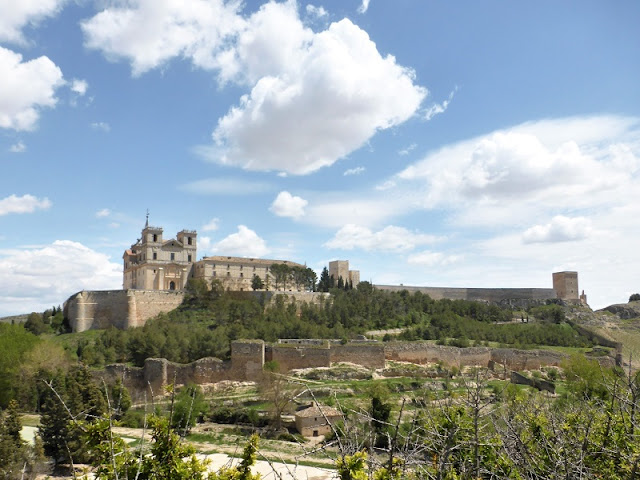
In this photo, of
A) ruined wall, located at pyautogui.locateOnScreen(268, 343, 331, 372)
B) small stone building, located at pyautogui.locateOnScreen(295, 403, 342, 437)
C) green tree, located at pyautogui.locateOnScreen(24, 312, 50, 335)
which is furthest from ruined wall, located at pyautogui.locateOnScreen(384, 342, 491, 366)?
green tree, located at pyautogui.locateOnScreen(24, 312, 50, 335)

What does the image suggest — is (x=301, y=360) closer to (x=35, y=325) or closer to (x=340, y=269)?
(x=35, y=325)

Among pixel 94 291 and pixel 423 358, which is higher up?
pixel 94 291

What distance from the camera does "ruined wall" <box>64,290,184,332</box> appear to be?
38812mm

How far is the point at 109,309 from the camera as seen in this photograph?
39.5 meters

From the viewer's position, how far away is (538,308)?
178 feet

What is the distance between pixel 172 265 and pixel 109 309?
899 centimetres

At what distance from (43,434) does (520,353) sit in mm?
27752

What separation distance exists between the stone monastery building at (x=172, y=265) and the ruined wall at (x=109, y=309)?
17.9 ft

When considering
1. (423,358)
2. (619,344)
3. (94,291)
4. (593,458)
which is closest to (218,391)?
(423,358)

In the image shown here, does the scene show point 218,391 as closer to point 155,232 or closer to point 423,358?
point 423,358

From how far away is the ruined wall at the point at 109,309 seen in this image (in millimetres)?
38812

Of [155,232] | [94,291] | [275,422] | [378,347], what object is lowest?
[275,422]

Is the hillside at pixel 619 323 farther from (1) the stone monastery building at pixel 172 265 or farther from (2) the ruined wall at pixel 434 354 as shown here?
(1) the stone monastery building at pixel 172 265

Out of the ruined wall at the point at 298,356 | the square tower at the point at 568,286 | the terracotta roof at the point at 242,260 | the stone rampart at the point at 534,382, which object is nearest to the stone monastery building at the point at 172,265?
the terracotta roof at the point at 242,260
